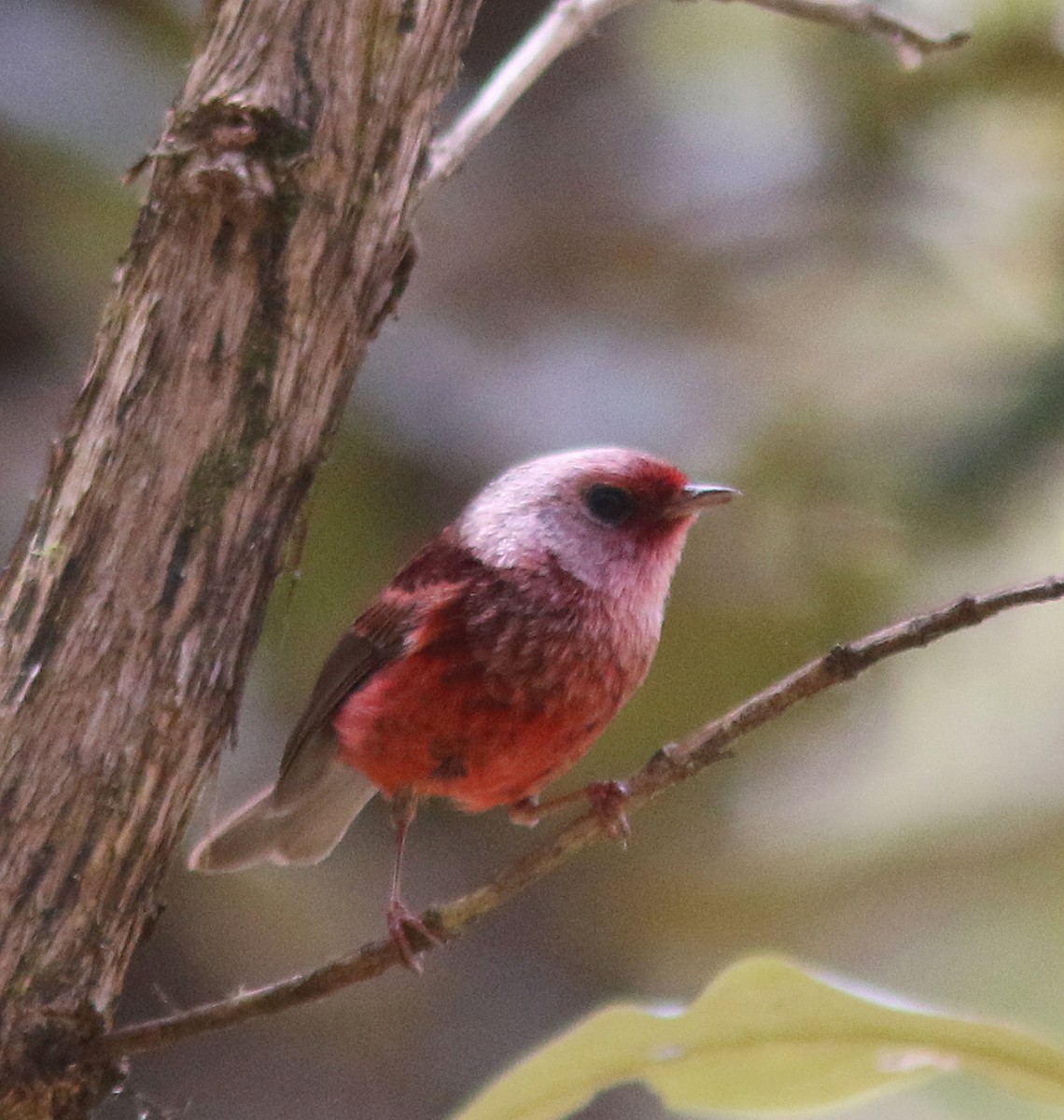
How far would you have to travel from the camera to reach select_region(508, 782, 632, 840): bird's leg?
1.84m

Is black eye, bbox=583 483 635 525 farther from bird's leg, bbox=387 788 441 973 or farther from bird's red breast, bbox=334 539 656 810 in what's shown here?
bird's leg, bbox=387 788 441 973

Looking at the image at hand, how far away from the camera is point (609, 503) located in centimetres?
267

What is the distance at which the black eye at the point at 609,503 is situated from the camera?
2656 millimetres

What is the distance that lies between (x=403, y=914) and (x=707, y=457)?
7.89ft

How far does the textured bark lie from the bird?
23.9 inches

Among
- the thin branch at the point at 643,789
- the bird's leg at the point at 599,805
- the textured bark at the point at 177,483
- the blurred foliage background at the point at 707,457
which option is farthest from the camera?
the blurred foliage background at the point at 707,457

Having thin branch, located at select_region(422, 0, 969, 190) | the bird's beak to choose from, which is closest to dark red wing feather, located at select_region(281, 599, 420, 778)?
→ the bird's beak

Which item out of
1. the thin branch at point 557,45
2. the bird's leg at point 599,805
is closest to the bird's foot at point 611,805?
the bird's leg at point 599,805

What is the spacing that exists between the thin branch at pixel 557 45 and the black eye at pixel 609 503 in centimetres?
70

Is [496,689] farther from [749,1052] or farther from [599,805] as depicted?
[749,1052]

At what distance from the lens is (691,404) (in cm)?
465

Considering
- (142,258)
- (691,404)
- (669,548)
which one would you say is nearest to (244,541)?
(142,258)

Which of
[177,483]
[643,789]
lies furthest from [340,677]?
[643,789]

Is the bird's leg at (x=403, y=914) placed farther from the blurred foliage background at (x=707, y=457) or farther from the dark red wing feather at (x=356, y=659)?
the blurred foliage background at (x=707, y=457)
